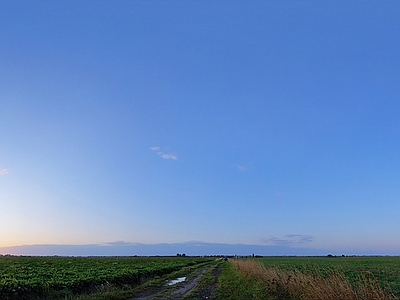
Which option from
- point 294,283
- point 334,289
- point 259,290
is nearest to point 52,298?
point 259,290

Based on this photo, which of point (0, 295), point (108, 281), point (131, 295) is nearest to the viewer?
point (0, 295)

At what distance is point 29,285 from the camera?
1595 centimetres

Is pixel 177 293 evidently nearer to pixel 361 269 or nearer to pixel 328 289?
pixel 361 269

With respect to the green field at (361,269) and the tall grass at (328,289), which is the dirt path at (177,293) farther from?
the green field at (361,269)

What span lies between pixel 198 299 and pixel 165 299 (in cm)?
176

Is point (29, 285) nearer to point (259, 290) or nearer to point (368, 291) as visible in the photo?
point (259, 290)

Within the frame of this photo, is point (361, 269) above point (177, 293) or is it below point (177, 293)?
above

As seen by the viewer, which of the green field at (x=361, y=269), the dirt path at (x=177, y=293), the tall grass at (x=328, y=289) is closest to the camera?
the tall grass at (x=328, y=289)

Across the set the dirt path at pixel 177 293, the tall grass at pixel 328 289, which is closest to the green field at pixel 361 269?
the tall grass at pixel 328 289

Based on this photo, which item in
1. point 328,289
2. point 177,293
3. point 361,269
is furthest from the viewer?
point 177,293

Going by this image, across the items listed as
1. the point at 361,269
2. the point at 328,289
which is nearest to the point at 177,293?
the point at 361,269

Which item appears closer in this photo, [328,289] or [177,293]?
[328,289]

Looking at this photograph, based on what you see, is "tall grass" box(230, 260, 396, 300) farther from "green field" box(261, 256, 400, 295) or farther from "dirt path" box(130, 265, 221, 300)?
"dirt path" box(130, 265, 221, 300)

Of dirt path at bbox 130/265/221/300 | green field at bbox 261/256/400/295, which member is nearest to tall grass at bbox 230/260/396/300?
green field at bbox 261/256/400/295
